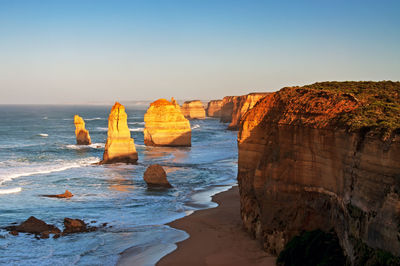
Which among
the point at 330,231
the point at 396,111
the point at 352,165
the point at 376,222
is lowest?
the point at 330,231

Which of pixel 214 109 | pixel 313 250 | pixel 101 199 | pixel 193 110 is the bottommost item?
pixel 101 199

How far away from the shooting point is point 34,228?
23625 mm

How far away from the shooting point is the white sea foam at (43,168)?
4156cm

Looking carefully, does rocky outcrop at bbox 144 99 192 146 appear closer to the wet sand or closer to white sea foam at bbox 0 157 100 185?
white sea foam at bbox 0 157 100 185

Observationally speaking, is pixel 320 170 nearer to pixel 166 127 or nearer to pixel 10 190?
pixel 10 190

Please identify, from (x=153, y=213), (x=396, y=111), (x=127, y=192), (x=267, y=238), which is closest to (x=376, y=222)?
(x=396, y=111)

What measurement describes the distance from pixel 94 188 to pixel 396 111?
85.5 ft

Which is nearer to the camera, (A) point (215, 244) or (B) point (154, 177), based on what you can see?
(A) point (215, 244)

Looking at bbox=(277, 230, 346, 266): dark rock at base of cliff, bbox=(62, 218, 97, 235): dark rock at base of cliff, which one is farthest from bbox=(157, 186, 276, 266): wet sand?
bbox=(62, 218, 97, 235): dark rock at base of cliff

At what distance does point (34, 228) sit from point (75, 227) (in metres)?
2.15

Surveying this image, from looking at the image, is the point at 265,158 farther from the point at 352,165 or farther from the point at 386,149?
the point at 386,149

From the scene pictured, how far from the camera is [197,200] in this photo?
31.8m

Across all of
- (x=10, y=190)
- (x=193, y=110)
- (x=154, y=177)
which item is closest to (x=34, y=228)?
(x=10, y=190)

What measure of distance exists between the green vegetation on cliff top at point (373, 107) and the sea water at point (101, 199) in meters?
10.5
